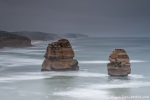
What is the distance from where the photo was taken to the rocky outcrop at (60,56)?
4556 cm

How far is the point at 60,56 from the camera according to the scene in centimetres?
4550

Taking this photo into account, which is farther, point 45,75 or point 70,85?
point 45,75

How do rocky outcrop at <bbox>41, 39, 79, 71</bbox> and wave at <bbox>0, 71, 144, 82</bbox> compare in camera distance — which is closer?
wave at <bbox>0, 71, 144, 82</bbox>

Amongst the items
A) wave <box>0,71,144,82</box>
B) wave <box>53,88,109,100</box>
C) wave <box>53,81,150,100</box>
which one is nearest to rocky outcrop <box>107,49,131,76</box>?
Result: wave <box>53,81,150,100</box>

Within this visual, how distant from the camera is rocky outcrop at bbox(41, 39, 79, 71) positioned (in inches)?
1794

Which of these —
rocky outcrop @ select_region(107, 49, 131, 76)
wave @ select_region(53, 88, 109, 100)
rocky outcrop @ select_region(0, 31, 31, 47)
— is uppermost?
rocky outcrop @ select_region(0, 31, 31, 47)

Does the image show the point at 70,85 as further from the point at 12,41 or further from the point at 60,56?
the point at 12,41

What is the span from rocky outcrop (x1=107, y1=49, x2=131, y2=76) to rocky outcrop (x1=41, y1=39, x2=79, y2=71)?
5864mm

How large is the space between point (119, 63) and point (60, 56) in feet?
26.4

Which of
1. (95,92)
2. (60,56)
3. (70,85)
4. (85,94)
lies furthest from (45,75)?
(85,94)

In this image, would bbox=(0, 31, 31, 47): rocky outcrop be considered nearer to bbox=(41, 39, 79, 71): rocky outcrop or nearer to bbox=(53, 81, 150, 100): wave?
bbox=(41, 39, 79, 71): rocky outcrop

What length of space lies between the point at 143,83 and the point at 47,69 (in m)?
12.6

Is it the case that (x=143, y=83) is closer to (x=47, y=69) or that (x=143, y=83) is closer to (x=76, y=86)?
(x=76, y=86)

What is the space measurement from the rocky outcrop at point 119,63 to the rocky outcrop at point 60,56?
5864 mm
